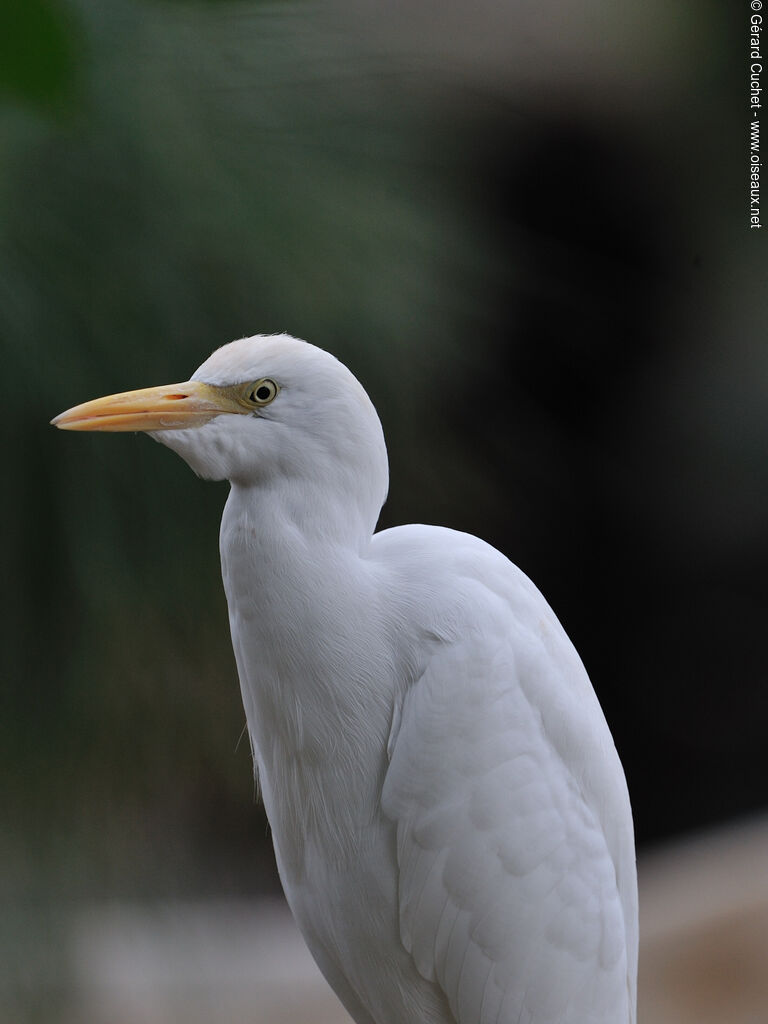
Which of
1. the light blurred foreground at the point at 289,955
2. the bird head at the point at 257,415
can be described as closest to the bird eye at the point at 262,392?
the bird head at the point at 257,415

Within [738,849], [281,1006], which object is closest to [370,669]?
[281,1006]

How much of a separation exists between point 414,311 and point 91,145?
0.29m

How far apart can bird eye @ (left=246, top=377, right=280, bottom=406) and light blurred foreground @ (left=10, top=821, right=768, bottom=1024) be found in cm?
55

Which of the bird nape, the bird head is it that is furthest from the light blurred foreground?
the bird head

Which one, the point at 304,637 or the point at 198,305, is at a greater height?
the point at 198,305

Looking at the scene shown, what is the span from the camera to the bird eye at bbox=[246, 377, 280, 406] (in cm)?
52

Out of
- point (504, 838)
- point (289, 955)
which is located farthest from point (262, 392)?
point (289, 955)

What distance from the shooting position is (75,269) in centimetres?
80

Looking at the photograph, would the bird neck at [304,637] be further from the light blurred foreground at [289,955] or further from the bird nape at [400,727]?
the light blurred foreground at [289,955]

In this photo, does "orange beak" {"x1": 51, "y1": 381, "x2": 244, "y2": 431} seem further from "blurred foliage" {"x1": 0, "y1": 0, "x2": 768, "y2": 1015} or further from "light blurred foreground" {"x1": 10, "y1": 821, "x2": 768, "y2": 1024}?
"light blurred foreground" {"x1": 10, "y1": 821, "x2": 768, "y2": 1024}

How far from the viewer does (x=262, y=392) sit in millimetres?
529

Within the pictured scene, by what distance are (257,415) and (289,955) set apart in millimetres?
1092

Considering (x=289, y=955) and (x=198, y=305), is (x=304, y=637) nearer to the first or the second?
(x=198, y=305)

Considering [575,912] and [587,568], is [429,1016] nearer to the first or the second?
[575,912]
